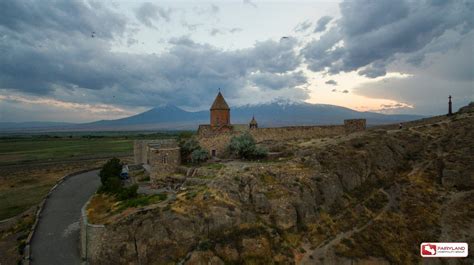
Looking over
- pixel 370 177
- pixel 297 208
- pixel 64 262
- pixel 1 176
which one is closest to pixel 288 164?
pixel 297 208

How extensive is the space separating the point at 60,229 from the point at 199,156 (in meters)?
10.8

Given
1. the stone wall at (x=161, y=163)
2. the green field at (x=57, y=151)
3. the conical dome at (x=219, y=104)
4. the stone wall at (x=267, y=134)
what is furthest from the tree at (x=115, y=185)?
the green field at (x=57, y=151)

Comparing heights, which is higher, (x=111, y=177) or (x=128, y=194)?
(x=111, y=177)

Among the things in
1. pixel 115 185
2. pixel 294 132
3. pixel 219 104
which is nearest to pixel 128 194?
pixel 115 185

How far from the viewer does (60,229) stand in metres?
19.0

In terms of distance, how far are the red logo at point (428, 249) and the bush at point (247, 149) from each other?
12414 mm

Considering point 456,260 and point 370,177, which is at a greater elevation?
point 370,177

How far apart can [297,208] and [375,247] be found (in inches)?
203

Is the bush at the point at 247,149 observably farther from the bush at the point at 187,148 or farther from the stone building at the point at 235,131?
the bush at the point at 187,148

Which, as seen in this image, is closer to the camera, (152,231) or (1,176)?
(152,231)

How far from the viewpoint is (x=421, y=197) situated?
20875 millimetres

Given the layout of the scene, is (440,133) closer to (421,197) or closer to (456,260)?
(421,197)

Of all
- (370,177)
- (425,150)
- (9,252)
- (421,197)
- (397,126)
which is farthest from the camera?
(397,126)

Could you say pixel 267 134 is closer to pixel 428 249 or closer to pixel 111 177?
pixel 111 177
